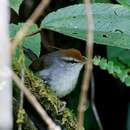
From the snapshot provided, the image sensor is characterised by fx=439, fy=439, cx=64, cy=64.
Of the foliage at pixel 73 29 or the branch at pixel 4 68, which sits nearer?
the branch at pixel 4 68

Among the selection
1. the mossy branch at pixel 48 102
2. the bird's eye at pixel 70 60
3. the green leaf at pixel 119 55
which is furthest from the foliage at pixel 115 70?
the bird's eye at pixel 70 60

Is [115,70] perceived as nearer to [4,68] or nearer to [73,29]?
[73,29]

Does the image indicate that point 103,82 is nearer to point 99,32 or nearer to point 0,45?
point 99,32

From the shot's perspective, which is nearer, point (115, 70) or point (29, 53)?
point (29, 53)

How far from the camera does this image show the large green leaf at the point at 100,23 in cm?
230

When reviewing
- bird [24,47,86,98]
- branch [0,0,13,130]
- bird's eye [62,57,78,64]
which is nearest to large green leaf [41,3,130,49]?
bird [24,47,86,98]

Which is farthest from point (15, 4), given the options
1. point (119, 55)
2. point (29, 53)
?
point (119, 55)

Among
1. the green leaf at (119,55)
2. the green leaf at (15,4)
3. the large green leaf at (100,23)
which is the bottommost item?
the green leaf at (119,55)

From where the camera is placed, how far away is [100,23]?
2.38 m

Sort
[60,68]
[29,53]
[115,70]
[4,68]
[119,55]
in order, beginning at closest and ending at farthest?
[4,68] < [29,53] < [115,70] < [119,55] < [60,68]

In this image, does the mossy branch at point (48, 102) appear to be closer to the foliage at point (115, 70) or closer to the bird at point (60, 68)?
the foliage at point (115, 70)

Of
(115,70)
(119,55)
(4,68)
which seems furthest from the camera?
(119,55)

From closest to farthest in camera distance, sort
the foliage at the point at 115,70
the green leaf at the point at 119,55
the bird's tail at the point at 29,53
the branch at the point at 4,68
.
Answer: the branch at the point at 4,68 → the bird's tail at the point at 29,53 → the foliage at the point at 115,70 → the green leaf at the point at 119,55

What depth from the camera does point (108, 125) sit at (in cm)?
414
